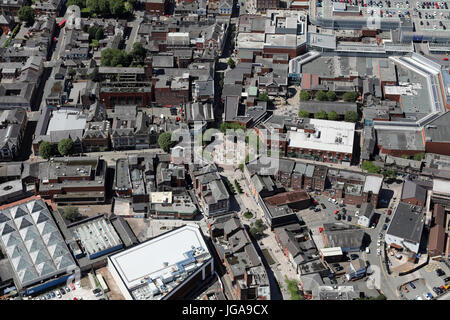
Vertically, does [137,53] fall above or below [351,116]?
above

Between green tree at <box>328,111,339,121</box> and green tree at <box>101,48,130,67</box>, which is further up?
green tree at <box>101,48,130,67</box>

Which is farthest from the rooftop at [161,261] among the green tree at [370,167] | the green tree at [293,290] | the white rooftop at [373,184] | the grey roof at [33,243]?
the green tree at [370,167]

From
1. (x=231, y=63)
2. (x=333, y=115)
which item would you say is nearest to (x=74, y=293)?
(x=333, y=115)

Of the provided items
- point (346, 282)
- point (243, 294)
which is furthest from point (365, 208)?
point (243, 294)

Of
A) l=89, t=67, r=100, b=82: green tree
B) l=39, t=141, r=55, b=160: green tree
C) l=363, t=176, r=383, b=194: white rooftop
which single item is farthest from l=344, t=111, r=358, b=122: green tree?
l=39, t=141, r=55, b=160: green tree

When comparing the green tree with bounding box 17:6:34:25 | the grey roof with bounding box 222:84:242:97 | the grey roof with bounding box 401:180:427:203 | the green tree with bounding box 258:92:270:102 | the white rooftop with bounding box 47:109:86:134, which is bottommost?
the grey roof with bounding box 401:180:427:203

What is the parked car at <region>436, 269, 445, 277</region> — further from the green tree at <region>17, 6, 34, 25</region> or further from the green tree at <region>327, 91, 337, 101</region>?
the green tree at <region>17, 6, 34, 25</region>

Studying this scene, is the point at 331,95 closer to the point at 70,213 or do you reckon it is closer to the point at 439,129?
the point at 439,129
